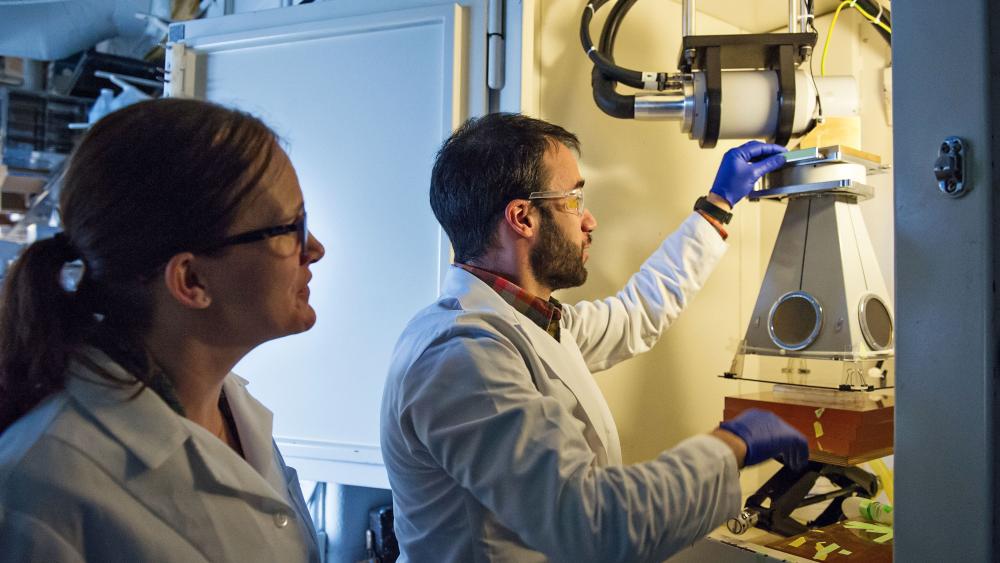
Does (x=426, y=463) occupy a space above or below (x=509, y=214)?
below

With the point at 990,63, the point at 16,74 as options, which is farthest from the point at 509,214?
the point at 16,74

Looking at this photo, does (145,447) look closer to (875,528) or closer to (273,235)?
(273,235)

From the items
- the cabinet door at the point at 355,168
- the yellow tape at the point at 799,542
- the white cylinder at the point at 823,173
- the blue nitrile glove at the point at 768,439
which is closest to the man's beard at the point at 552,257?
the cabinet door at the point at 355,168

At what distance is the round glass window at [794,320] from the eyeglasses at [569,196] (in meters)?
0.48

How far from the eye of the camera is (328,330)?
150 cm

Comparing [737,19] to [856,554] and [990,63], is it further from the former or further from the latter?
[856,554]

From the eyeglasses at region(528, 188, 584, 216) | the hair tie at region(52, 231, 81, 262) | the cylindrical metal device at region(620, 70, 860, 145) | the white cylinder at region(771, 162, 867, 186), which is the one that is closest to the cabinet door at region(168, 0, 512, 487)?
the eyeglasses at region(528, 188, 584, 216)

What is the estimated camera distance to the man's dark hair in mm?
1160

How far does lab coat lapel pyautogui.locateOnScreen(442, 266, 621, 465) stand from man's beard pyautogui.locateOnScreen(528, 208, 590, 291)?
105 millimetres

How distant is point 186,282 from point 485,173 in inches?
23.4

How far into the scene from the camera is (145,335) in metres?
0.72

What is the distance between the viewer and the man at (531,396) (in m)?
0.82

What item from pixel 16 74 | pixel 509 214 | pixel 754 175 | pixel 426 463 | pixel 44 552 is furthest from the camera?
pixel 16 74

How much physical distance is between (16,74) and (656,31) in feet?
9.81
